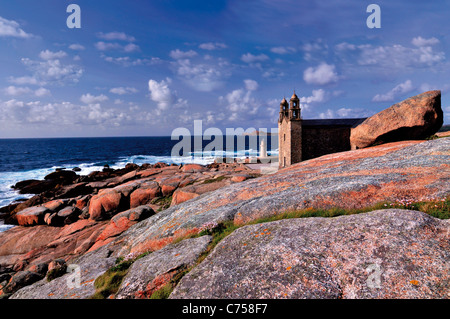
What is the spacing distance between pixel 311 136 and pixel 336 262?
3008 cm

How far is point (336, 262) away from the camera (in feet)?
17.4

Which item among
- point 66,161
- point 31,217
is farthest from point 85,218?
point 66,161

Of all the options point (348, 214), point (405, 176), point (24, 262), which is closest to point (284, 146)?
point (405, 176)

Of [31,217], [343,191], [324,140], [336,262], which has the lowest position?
[31,217]

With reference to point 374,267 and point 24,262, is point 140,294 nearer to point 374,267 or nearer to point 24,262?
point 374,267

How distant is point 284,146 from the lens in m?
34.7

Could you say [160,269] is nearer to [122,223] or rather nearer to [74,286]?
[74,286]

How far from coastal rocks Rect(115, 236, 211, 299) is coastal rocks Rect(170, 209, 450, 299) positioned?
61 cm

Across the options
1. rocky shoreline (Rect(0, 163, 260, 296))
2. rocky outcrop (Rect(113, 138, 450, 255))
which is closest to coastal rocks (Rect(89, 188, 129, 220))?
rocky shoreline (Rect(0, 163, 260, 296))

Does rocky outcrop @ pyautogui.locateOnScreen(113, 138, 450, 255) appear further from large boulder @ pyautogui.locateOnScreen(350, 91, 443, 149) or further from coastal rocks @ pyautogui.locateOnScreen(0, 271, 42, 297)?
large boulder @ pyautogui.locateOnScreen(350, 91, 443, 149)

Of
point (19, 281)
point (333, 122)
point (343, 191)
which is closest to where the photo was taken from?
point (343, 191)

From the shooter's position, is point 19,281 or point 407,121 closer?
point 19,281

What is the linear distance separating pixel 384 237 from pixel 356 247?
0.82 m
